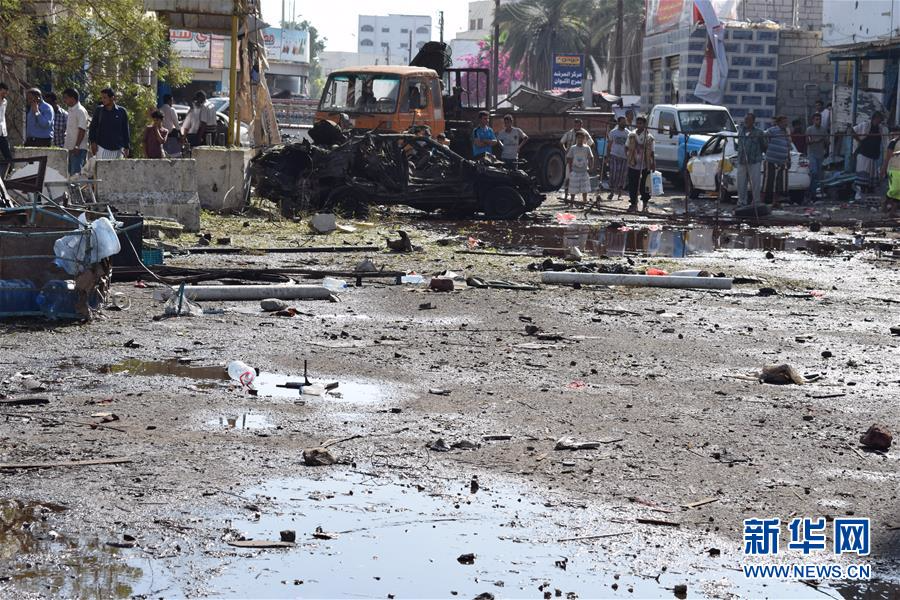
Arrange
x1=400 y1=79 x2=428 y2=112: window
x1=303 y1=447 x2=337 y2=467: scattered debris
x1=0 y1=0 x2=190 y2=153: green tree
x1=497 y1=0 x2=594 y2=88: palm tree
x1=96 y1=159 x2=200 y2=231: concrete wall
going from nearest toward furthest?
x1=303 y1=447 x2=337 y2=467: scattered debris
x1=96 y1=159 x2=200 y2=231: concrete wall
x1=0 y1=0 x2=190 y2=153: green tree
x1=400 y1=79 x2=428 y2=112: window
x1=497 y1=0 x2=594 y2=88: palm tree

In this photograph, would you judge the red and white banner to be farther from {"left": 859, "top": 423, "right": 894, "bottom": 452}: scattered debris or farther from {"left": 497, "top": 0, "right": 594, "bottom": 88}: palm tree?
{"left": 859, "top": 423, "right": 894, "bottom": 452}: scattered debris

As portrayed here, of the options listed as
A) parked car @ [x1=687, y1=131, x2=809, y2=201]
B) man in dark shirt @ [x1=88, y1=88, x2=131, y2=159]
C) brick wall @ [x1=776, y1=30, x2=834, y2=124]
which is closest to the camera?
man in dark shirt @ [x1=88, y1=88, x2=131, y2=159]

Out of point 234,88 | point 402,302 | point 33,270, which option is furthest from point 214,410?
point 234,88

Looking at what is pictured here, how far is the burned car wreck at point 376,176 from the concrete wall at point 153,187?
2.99 metres

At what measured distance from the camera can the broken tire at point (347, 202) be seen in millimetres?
19594

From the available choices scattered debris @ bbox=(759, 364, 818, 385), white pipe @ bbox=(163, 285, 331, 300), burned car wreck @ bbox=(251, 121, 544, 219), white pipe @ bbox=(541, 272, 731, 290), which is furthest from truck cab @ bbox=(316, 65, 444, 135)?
scattered debris @ bbox=(759, 364, 818, 385)

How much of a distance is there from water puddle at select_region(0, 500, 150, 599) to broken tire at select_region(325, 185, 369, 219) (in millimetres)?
14692

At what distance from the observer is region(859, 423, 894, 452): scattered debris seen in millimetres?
6602

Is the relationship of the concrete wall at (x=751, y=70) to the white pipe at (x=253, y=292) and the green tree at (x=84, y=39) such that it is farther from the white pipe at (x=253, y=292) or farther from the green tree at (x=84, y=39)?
the white pipe at (x=253, y=292)

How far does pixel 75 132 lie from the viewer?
17.7 metres

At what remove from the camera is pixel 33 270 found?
9.52 m

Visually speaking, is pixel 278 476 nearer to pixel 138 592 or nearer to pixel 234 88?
pixel 138 592

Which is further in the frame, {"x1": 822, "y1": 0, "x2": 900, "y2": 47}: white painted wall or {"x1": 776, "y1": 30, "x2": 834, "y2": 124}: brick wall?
{"x1": 776, "y1": 30, "x2": 834, "y2": 124}: brick wall

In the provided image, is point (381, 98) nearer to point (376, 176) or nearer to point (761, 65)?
point (376, 176)
